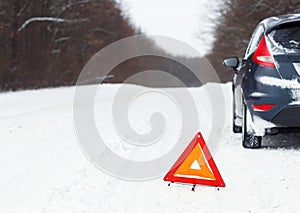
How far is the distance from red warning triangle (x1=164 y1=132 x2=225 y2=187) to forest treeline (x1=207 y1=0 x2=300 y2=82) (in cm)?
2624

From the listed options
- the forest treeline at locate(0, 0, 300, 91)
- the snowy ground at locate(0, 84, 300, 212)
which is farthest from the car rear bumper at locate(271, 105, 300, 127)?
the forest treeline at locate(0, 0, 300, 91)

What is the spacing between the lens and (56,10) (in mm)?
37000

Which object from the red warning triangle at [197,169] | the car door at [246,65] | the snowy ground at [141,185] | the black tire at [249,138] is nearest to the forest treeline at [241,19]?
the car door at [246,65]

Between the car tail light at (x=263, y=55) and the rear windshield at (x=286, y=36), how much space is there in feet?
0.38

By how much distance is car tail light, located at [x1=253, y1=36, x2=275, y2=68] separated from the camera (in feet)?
17.6

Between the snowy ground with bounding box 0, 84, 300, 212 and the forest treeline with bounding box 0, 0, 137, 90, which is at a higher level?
the snowy ground with bounding box 0, 84, 300, 212

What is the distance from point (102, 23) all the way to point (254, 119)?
47.5m

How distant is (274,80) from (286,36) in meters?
0.66

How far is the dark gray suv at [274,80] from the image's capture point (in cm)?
522

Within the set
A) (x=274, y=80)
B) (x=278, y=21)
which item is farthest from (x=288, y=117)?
(x=278, y=21)

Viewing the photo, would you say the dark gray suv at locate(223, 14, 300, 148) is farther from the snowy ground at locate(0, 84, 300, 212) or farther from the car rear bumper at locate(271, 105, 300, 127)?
the snowy ground at locate(0, 84, 300, 212)

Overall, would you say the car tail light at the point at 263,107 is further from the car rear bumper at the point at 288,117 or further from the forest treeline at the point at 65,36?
the forest treeline at the point at 65,36

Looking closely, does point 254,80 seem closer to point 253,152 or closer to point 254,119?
point 254,119

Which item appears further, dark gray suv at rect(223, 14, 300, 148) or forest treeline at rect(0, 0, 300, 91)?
forest treeline at rect(0, 0, 300, 91)
